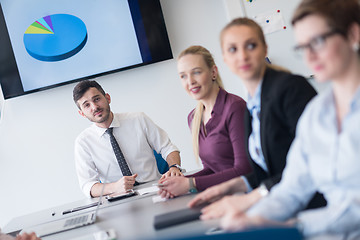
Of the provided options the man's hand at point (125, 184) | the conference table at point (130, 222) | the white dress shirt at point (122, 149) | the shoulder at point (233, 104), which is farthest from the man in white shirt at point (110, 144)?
the shoulder at point (233, 104)

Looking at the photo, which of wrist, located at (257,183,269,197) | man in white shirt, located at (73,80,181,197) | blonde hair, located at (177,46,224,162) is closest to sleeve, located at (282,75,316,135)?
wrist, located at (257,183,269,197)

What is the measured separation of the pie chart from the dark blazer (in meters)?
2.73

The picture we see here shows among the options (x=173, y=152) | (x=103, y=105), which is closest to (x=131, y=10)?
(x=103, y=105)

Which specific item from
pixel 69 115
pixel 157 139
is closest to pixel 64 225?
pixel 157 139

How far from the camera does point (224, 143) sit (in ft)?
6.83

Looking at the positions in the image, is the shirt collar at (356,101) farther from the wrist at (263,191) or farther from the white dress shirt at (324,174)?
the wrist at (263,191)

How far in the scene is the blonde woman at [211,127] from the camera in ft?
6.40

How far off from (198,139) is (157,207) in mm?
498

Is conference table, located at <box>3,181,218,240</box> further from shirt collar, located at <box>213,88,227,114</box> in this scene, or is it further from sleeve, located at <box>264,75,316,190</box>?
shirt collar, located at <box>213,88,227,114</box>

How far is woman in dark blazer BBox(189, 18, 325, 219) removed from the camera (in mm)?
1459

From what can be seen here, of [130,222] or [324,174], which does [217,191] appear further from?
[324,174]

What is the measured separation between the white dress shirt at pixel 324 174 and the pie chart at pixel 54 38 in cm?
314

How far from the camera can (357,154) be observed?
980 millimetres

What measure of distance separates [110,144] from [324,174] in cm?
218
